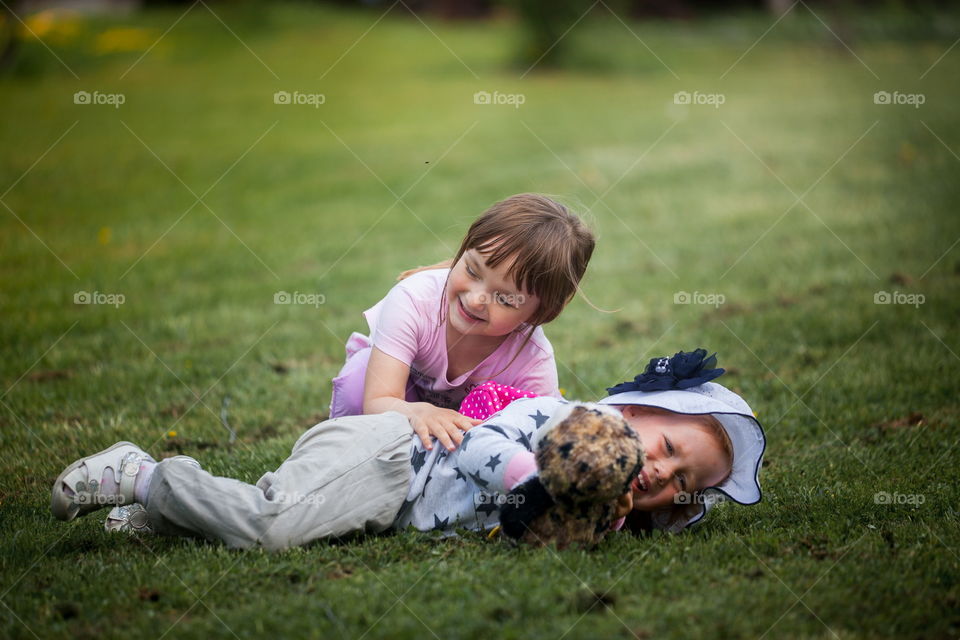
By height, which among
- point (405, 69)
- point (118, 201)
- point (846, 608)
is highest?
point (405, 69)

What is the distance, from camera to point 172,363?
191 inches

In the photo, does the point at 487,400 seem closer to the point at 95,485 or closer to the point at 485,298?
the point at 485,298

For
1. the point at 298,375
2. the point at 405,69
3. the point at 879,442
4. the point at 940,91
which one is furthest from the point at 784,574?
the point at 405,69

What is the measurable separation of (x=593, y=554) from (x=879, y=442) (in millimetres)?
1801

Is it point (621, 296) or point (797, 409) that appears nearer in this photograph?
point (797, 409)

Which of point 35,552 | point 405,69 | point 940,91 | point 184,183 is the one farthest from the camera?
point 405,69

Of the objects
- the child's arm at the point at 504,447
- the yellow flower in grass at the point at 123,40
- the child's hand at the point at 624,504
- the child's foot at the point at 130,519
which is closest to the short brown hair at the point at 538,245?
the child's arm at the point at 504,447

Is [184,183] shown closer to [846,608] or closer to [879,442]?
[879,442]

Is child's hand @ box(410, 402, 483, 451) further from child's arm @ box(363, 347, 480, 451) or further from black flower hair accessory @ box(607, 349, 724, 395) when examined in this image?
black flower hair accessory @ box(607, 349, 724, 395)

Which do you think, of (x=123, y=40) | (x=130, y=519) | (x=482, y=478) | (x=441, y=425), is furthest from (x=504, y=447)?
(x=123, y=40)

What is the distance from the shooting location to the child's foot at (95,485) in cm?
285

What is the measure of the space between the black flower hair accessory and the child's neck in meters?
0.60

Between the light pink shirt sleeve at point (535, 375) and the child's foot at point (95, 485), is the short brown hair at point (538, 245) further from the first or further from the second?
the child's foot at point (95, 485)

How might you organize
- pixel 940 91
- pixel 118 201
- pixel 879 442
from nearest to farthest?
pixel 879 442 < pixel 118 201 < pixel 940 91
